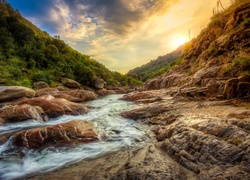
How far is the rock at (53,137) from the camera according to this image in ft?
20.0

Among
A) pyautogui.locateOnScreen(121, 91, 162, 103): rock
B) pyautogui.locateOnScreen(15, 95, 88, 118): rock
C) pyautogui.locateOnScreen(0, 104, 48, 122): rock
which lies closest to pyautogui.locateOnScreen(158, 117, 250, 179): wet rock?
pyautogui.locateOnScreen(121, 91, 162, 103): rock

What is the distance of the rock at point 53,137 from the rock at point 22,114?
3556mm

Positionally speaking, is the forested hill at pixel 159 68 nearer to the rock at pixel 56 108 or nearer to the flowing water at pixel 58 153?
the rock at pixel 56 108

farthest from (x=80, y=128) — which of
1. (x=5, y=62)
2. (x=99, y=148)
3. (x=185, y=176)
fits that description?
(x=5, y=62)

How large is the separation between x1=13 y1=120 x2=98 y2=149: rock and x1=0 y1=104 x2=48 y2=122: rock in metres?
3.56

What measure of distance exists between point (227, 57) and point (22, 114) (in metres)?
14.1

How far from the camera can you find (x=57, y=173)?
14.0ft

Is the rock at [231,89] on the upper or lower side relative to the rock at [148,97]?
upper

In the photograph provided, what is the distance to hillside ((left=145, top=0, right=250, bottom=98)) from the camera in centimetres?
798

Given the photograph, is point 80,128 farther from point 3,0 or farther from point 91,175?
point 3,0

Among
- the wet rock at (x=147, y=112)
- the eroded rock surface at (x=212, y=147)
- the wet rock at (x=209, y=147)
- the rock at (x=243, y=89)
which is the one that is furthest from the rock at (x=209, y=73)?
the wet rock at (x=209, y=147)

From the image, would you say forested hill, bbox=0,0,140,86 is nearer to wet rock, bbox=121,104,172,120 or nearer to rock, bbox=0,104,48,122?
rock, bbox=0,104,48,122

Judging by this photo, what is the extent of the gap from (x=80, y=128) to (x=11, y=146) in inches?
102

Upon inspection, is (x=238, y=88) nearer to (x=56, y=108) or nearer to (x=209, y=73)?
(x=209, y=73)
